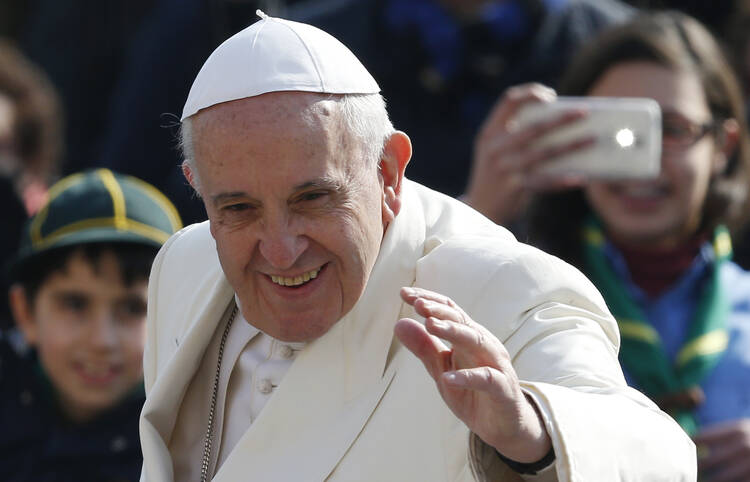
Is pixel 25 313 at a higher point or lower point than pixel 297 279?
lower

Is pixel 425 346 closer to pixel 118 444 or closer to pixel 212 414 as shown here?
pixel 212 414

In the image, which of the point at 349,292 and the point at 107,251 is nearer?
the point at 349,292

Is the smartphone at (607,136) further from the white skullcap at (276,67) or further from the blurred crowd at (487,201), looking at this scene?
the white skullcap at (276,67)

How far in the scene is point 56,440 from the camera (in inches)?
148

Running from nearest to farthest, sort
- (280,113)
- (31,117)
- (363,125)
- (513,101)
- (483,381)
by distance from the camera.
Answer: (483,381) < (280,113) < (363,125) < (513,101) < (31,117)

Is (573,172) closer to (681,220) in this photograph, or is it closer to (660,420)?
(681,220)

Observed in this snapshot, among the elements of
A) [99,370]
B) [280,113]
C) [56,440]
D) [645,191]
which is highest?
[280,113]

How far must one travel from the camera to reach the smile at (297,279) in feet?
8.04

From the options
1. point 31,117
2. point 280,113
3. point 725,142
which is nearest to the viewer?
point 280,113

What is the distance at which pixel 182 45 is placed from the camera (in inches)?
194

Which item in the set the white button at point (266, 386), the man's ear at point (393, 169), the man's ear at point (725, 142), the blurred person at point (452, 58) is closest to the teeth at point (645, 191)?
the man's ear at point (725, 142)

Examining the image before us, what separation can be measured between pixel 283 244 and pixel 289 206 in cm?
7

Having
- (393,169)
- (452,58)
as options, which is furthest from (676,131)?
(393,169)

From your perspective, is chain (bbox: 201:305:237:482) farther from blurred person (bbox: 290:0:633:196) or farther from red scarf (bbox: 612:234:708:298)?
blurred person (bbox: 290:0:633:196)
